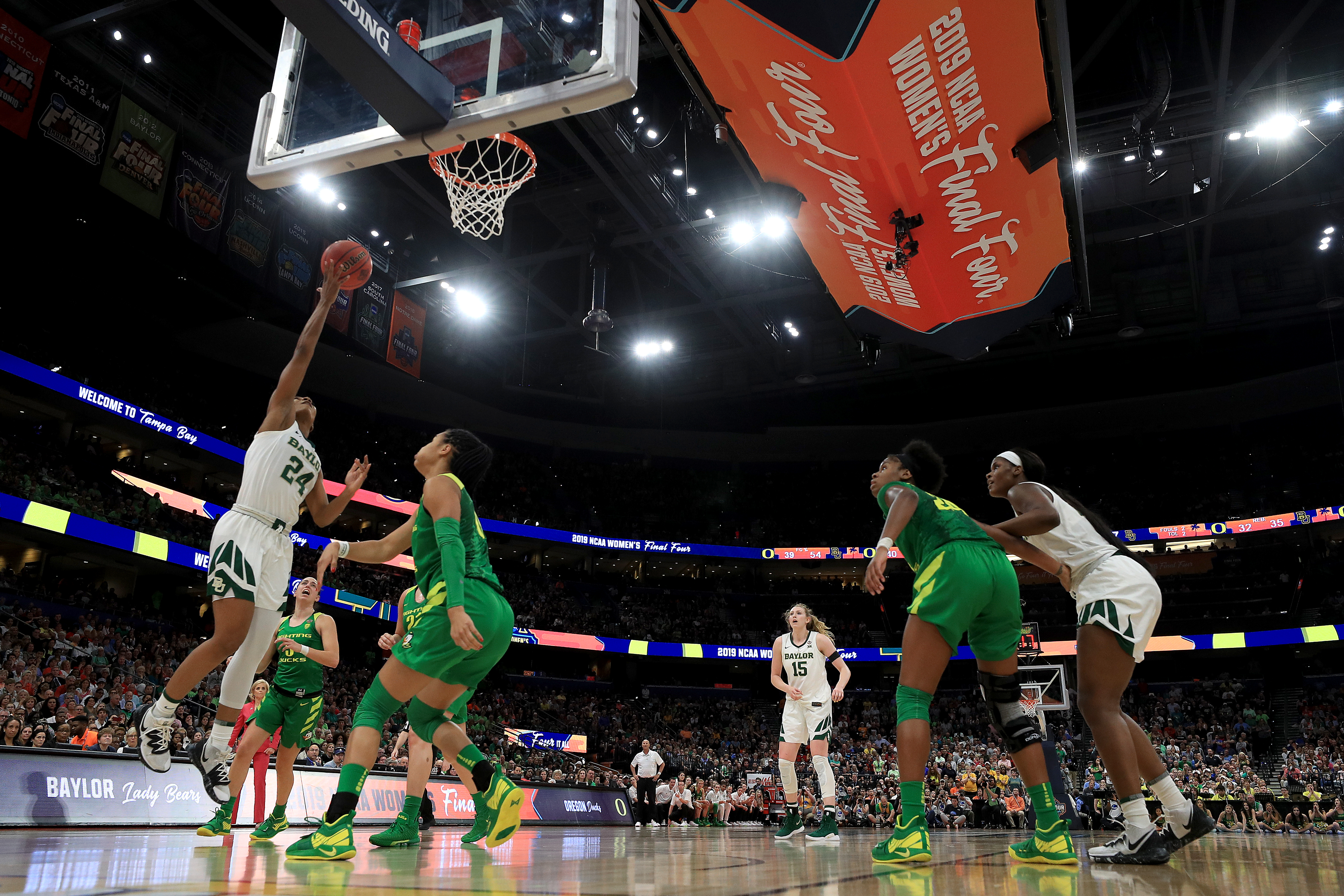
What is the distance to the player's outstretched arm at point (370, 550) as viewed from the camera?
4320 millimetres

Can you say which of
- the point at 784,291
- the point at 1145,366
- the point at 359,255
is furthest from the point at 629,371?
the point at 359,255

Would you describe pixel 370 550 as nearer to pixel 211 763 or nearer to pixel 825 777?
pixel 211 763

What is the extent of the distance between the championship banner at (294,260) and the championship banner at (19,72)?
4.11 metres

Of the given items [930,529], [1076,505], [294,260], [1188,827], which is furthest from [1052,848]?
[294,260]

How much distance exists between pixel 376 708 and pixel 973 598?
8.49ft

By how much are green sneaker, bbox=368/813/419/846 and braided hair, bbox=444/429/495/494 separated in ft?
5.54

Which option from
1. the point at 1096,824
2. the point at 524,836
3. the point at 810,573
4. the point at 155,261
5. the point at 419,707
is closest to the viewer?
the point at 419,707

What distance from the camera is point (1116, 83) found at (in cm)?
1514

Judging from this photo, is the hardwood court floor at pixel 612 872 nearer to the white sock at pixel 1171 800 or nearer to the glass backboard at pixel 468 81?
the white sock at pixel 1171 800

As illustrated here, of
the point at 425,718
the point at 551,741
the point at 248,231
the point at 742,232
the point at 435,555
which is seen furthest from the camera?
the point at 551,741

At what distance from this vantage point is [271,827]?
4.95m

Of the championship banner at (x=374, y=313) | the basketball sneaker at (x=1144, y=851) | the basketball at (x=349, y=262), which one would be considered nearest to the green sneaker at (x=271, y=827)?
the basketball at (x=349, y=262)

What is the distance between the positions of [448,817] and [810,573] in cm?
2488

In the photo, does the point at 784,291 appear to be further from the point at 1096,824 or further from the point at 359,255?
the point at 359,255
